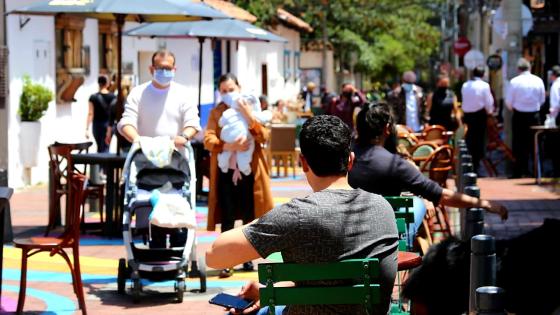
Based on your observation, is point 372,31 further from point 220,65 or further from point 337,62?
point 220,65

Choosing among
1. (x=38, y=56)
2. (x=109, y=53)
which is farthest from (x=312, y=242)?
(x=109, y=53)

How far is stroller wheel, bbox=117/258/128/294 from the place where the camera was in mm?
10508

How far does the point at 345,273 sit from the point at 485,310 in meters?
0.64

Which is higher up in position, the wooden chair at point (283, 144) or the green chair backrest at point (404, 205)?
the green chair backrest at point (404, 205)

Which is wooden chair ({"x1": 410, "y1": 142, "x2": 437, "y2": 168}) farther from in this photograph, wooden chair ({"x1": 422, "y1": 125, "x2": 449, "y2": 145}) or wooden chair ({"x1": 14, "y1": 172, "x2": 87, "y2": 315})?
wooden chair ({"x1": 14, "y1": 172, "x2": 87, "y2": 315})

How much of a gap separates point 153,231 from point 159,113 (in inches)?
51.1

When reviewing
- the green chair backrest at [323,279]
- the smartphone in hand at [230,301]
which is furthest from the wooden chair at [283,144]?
the green chair backrest at [323,279]

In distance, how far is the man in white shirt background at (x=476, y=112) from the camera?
72.0 feet

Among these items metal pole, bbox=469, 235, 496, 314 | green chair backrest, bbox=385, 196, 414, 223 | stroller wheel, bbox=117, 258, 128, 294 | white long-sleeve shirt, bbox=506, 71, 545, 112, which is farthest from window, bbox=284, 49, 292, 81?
metal pole, bbox=469, 235, 496, 314

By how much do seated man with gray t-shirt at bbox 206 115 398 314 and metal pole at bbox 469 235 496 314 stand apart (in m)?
0.42

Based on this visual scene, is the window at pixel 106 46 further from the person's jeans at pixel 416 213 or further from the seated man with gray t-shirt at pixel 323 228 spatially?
the seated man with gray t-shirt at pixel 323 228

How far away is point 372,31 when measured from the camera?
63969 millimetres

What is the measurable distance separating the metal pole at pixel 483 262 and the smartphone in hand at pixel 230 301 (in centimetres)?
104

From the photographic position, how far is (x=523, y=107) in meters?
21.0
